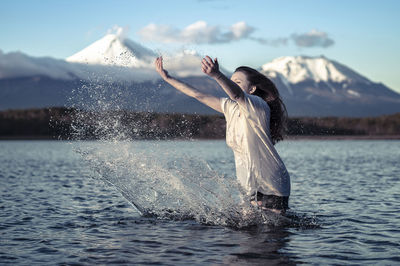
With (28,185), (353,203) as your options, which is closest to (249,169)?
(353,203)

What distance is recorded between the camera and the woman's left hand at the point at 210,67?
6148mm

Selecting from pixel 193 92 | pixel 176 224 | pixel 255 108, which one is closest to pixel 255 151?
pixel 255 108

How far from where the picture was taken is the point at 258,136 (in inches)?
283

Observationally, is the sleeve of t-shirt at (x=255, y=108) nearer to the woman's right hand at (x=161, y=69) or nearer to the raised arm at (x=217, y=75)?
the raised arm at (x=217, y=75)

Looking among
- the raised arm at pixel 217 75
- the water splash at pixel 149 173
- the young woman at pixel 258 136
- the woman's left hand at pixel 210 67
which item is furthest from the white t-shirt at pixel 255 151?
the water splash at pixel 149 173

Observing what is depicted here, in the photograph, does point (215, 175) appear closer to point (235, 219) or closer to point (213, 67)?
point (235, 219)

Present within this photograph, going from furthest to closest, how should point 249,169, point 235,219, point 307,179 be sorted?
point 307,179 < point 235,219 < point 249,169

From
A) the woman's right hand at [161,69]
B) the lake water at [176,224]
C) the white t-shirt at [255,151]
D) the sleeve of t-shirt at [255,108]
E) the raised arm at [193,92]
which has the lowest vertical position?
the lake water at [176,224]

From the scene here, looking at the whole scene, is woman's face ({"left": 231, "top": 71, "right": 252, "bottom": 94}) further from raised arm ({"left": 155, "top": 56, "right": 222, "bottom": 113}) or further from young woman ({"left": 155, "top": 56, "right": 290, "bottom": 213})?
raised arm ({"left": 155, "top": 56, "right": 222, "bottom": 113})

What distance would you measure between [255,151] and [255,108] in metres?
0.70

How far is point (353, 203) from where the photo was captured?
13.1 meters

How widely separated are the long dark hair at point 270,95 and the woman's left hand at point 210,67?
124cm

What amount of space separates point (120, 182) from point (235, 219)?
2.94m

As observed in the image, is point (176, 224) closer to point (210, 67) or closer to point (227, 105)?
point (227, 105)
